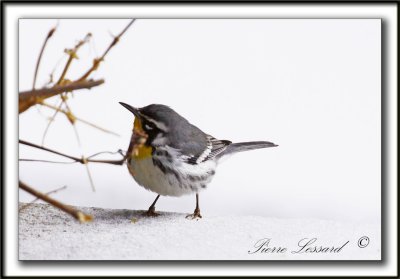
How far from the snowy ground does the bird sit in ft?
0.36

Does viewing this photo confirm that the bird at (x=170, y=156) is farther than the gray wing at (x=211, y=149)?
No

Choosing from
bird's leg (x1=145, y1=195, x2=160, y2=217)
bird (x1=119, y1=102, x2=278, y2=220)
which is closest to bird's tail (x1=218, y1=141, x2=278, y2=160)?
bird (x1=119, y1=102, x2=278, y2=220)

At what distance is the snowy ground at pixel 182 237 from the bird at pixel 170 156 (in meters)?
0.11

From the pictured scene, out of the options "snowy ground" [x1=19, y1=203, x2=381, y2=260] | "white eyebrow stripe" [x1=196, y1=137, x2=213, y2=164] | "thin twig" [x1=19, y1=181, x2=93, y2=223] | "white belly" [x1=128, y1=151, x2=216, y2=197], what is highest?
"white eyebrow stripe" [x1=196, y1=137, x2=213, y2=164]

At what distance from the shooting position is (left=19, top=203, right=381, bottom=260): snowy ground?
1389mm

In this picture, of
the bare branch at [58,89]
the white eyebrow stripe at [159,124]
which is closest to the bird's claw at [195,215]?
the white eyebrow stripe at [159,124]

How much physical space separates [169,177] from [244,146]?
0.90 ft

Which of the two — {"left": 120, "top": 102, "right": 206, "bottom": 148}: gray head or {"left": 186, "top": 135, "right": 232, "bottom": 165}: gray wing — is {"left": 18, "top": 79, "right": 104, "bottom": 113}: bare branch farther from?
{"left": 186, "top": 135, "right": 232, "bottom": 165}: gray wing

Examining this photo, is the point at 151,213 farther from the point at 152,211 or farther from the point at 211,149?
the point at 211,149

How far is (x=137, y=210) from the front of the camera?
1.68 m

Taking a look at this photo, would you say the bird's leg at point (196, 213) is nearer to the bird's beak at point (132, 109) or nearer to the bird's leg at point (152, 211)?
the bird's leg at point (152, 211)

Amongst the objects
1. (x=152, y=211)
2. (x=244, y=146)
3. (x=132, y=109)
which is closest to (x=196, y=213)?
(x=152, y=211)

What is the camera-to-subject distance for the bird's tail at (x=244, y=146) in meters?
1.64

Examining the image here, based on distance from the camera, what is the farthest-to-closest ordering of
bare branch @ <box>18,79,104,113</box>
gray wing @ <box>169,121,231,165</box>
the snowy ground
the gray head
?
gray wing @ <box>169,121,231,165</box> → the gray head → the snowy ground → bare branch @ <box>18,79,104,113</box>
